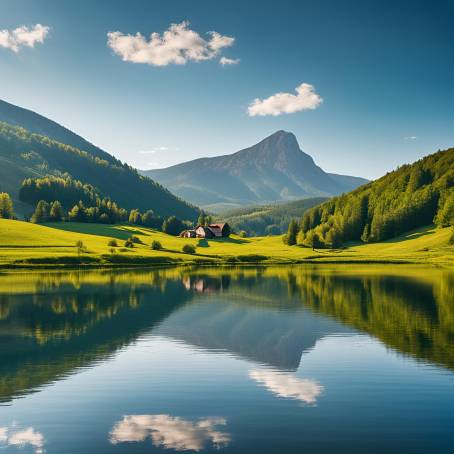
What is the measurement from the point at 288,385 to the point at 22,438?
15.4m

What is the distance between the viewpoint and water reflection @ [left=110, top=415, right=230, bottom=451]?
21.2 meters

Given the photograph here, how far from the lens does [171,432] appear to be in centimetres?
2252

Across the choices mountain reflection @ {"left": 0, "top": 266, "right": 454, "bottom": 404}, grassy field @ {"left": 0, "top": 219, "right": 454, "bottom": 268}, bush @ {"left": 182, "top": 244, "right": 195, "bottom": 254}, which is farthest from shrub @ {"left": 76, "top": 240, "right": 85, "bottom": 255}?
mountain reflection @ {"left": 0, "top": 266, "right": 454, "bottom": 404}

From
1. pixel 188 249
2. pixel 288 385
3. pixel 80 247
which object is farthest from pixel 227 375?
pixel 188 249

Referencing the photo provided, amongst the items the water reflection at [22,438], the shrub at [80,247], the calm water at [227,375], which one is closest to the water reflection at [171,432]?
the calm water at [227,375]

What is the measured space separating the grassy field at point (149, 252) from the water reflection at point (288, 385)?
100897 mm

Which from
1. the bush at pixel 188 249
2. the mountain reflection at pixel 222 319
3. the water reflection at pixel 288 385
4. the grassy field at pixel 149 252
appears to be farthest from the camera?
the bush at pixel 188 249

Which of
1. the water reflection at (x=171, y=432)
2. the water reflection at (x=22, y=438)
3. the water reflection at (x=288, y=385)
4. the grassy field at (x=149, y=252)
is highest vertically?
the grassy field at (x=149, y=252)

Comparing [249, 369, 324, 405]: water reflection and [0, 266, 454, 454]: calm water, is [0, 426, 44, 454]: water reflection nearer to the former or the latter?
[0, 266, 454, 454]: calm water

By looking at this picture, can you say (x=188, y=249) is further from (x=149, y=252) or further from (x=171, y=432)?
(x=171, y=432)

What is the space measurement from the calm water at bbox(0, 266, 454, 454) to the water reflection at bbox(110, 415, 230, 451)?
88mm

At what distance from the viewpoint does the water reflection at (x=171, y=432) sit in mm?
21219

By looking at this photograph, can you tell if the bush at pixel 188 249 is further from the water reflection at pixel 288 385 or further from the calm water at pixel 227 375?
the water reflection at pixel 288 385

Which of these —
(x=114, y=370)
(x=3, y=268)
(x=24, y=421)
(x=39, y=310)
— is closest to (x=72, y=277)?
(x=3, y=268)
